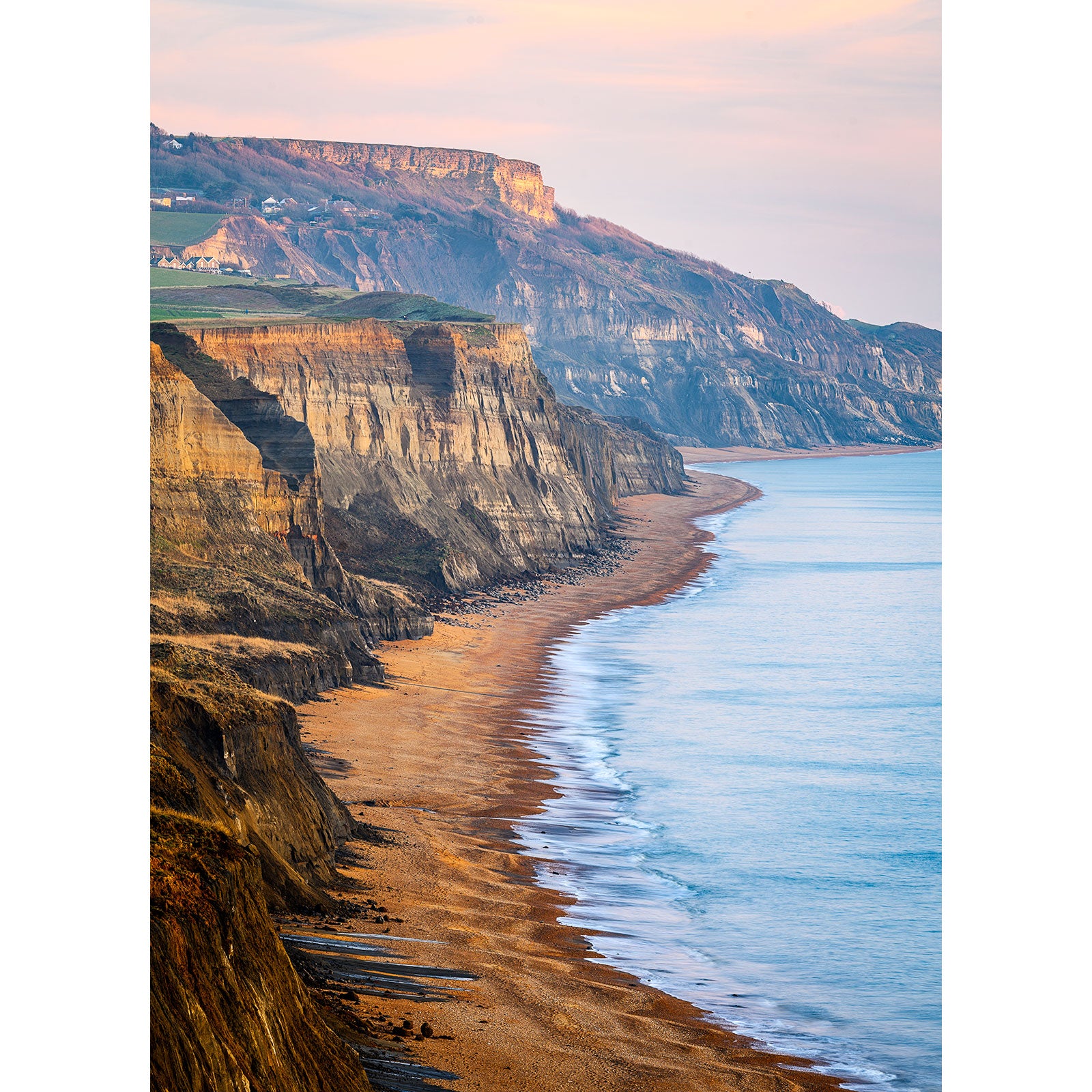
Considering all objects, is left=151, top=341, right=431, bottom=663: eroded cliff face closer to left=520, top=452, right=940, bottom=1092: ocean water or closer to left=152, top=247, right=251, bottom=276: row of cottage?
left=520, top=452, right=940, bottom=1092: ocean water

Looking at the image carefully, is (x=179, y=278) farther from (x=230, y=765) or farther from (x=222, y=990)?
(x=222, y=990)

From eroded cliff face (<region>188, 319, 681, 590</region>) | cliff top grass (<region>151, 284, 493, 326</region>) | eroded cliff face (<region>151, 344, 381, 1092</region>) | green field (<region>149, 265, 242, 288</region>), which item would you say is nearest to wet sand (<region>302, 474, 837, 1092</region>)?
eroded cliff face (<region>151, 344, 381, 1092</region>)

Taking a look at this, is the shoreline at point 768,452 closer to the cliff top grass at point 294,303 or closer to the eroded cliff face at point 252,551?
the cliff top grass at point 294,303

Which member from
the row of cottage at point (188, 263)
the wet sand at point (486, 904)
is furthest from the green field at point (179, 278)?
the wet sand at point (486, 904)
